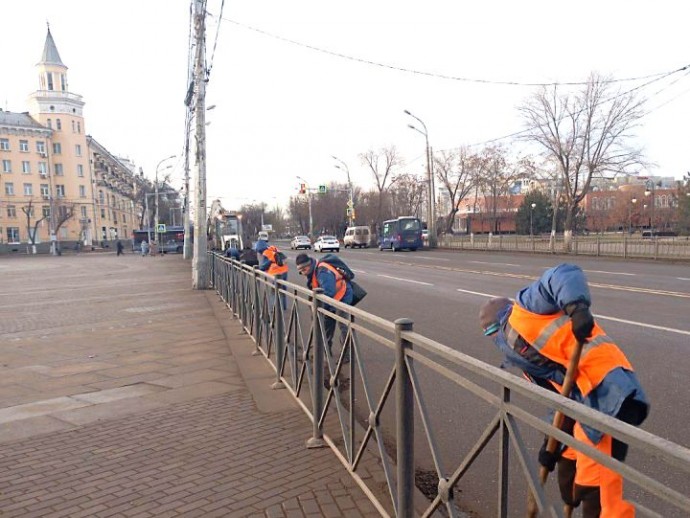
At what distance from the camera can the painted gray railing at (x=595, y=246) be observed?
21.6 metres

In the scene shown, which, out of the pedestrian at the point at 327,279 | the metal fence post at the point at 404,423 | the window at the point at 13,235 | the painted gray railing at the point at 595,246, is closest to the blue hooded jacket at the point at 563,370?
the metal fence post at the point at 404,423

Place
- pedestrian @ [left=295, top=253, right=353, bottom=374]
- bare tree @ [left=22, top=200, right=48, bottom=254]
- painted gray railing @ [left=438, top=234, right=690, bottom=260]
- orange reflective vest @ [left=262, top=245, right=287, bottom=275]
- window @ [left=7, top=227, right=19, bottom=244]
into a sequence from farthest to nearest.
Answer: window @ [left=7, top=227, right=19, bottom=244] → bare tree @ [left=22, top=200, right=48, bottom=254] → painted gray railing @ [left=438, top=234, right=690, bottom=260] → orange reflective vest @ [left=262, top=245, right=287, bottom=275] → pedestrian @ [left=295, top=253, right=353, bottom=374]

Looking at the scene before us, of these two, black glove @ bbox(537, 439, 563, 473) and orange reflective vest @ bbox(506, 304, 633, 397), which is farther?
orange reflective vest @ bbox(506, 304, 633, 397)

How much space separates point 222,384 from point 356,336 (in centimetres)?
307

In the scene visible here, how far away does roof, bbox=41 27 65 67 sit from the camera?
69.4 meters

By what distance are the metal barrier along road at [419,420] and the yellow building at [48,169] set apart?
67.1 m

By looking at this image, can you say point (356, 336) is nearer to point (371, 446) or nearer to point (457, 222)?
point (371, 446)

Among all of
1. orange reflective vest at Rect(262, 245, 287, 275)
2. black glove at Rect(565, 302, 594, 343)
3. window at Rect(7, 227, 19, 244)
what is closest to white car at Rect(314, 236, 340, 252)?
orange reflective vest at Rect(262, 245, 287, 275)

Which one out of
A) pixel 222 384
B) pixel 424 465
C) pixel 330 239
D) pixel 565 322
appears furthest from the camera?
pixel 330 239

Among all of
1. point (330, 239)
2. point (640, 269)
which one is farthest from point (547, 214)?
point (640, 269)

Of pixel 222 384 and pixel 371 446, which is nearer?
pixel 371 446

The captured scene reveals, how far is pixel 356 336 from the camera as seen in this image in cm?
320

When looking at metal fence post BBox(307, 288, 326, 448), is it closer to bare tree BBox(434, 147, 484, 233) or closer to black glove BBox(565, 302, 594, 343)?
black glove BBox(565, 302, 594, 343)

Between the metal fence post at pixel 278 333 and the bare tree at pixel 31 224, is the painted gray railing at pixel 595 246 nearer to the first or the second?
the metal fence post at pixel 278 333
